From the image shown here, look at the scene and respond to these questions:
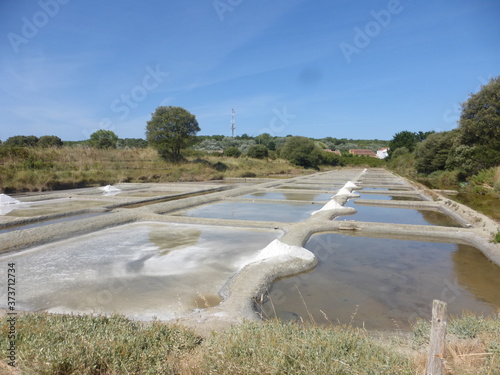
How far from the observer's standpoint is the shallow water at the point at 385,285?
3.46 metres

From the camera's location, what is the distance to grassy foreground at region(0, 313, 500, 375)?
2.00 meters

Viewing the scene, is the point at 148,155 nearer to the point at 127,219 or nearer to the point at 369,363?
the point at 127,219

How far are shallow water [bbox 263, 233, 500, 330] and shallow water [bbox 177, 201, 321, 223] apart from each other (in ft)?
9.97

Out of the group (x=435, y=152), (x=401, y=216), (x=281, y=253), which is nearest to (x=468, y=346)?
(x=281, y=253)

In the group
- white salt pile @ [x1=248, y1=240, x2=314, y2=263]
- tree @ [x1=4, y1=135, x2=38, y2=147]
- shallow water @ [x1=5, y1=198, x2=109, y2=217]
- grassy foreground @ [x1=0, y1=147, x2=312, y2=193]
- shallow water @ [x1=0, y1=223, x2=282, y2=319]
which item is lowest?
shallow water @ [x1=0, y1=223, x2=282, y2=319]

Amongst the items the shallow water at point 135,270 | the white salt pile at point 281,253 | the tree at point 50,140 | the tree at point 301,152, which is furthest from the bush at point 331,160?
the white salt pile at point 281,253

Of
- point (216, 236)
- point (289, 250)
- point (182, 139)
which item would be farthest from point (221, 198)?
point (182, 139)

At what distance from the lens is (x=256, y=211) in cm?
1013

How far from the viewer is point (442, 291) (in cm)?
406

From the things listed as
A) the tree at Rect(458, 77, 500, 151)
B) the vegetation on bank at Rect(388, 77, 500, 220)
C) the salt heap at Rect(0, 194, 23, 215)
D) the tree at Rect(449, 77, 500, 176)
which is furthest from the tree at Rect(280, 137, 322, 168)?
the salt heap at Rect(0, 194, 23, 215)

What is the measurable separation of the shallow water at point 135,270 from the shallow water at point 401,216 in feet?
12.2

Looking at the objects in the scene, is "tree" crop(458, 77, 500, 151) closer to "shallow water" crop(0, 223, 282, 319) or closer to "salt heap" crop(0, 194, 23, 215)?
"shallow water" crop(0, 223, 282, 319)

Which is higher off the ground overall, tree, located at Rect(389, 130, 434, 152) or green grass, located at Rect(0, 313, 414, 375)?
tree, located at Rect(389, 130, 434, 152)

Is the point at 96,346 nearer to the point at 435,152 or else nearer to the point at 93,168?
the point at 93,168
